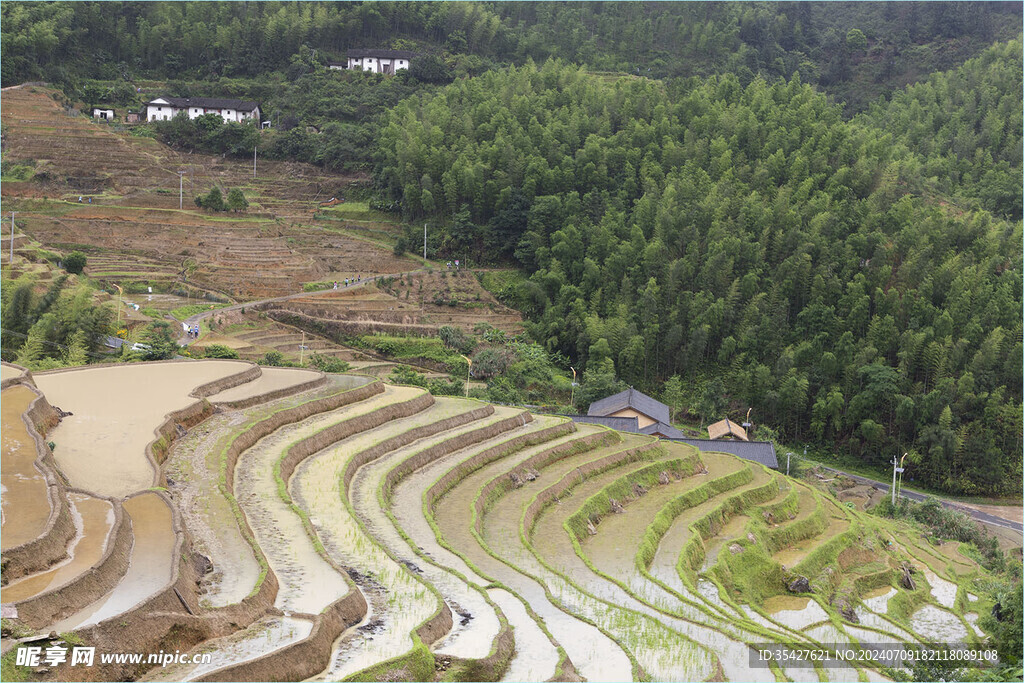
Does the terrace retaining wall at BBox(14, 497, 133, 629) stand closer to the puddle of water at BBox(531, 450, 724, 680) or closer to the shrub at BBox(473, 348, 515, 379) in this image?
the puddle of water at BBox(531, 450, 724, 680)

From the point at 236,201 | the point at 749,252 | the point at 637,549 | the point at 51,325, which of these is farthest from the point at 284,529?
the point at 236,201

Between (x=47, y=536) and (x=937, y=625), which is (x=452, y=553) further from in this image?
(x=937, y=625)

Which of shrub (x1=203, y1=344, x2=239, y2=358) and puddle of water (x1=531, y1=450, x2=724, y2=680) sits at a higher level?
puddle of water (x1=531, y1=450, x2=724, y2=680)

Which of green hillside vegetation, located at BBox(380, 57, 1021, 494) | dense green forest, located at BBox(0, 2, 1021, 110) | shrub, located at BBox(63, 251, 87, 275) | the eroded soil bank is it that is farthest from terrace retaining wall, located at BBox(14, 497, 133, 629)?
dense green forest, located at BBox(0, 2, 1021, 110)

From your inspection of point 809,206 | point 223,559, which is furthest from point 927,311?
point 223,559

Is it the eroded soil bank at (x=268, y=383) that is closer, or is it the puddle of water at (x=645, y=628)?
the puddle of water at (x=645, y=628)

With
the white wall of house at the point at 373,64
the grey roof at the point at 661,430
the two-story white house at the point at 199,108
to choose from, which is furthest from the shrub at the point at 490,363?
the white wall of house at the point at 373,64

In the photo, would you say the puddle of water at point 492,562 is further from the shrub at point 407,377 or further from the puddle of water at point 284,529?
the shrub at point 407,377
